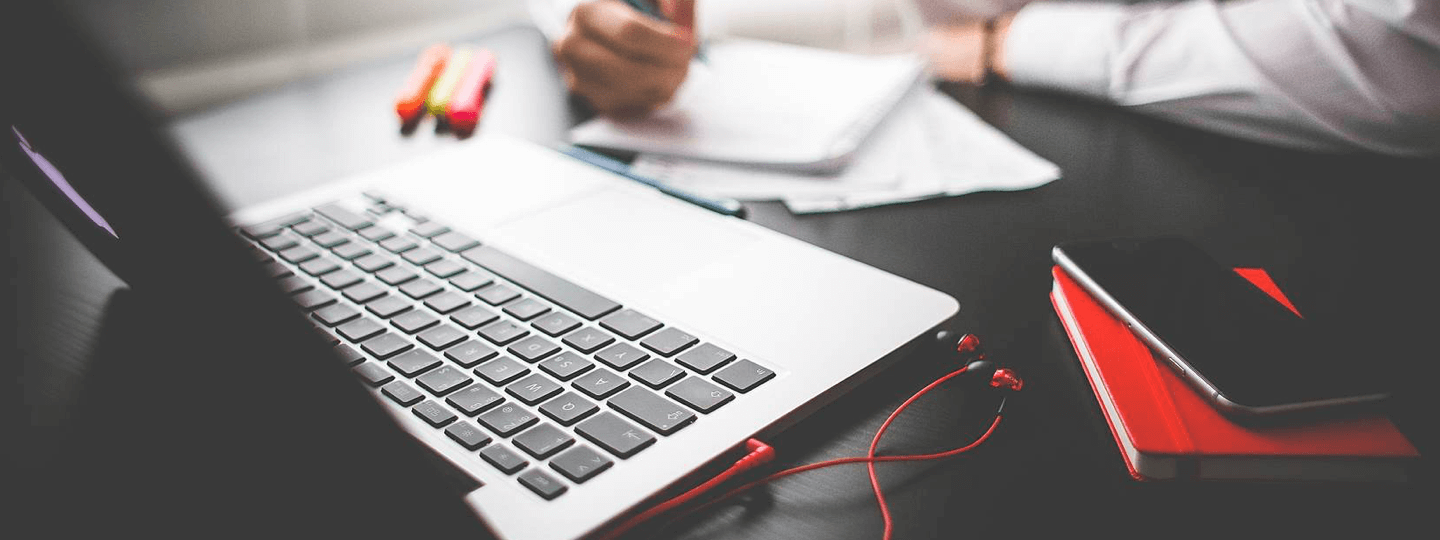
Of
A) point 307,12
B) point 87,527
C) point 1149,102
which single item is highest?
point 307,12

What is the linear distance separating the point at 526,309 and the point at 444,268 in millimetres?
89

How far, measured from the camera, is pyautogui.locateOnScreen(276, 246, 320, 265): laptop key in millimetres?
604

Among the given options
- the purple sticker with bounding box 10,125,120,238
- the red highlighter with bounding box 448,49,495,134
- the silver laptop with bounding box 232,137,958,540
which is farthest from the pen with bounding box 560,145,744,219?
the purple sticker with bounding box 10,125,120,238

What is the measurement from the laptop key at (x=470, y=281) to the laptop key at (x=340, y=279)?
63 millimetres

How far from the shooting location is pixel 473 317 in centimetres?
51

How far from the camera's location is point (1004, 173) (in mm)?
715

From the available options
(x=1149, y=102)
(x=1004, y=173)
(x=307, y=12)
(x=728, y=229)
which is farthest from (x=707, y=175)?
(x=307, y=12)

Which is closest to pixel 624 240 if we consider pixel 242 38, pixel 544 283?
pixel 544 283

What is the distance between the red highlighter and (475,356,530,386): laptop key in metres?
0.45

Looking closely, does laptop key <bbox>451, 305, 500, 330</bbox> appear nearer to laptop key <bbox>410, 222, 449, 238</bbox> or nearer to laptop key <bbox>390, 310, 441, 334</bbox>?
laptop key <bbox>390, 310, 441, 334</bbox>

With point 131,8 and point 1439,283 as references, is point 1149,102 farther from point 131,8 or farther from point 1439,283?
point 131,8

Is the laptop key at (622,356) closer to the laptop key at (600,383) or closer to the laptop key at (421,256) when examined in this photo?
the laptop key at (600,383)

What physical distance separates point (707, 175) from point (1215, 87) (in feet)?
1.44

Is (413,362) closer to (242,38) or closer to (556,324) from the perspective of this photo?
(556,324)
